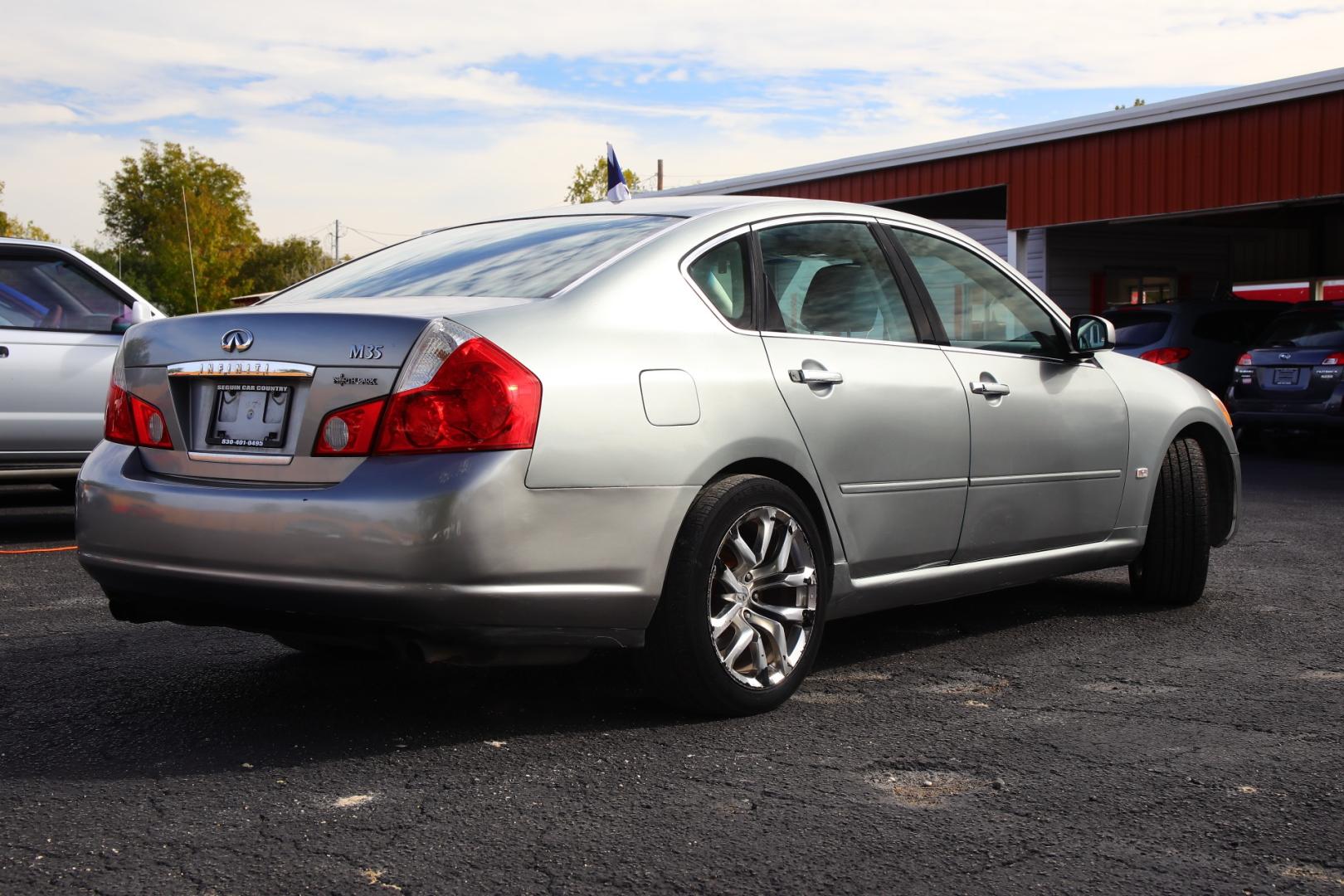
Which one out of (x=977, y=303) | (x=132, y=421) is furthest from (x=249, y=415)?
(x=977, y=303)

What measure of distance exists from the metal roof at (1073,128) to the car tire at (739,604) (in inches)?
443

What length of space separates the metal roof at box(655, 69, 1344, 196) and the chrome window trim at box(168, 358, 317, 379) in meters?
11.5

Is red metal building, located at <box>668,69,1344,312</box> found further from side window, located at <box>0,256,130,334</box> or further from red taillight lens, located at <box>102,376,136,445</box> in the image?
red taillight lens, located at <box>102,376,136,445</box>

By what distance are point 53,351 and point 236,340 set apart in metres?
5.28

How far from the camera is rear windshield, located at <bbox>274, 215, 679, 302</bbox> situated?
166 inches

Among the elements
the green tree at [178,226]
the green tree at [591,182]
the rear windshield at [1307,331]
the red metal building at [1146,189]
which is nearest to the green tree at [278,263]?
the green tree at [178,226]

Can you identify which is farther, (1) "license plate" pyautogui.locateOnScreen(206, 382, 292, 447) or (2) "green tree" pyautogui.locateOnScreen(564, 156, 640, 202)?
(2) "green tree" pyautogui.locateOnScreen(564, 156, 640, 202)

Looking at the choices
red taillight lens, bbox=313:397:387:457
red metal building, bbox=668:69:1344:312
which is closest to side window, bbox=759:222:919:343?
red taillight lens, bbox=313:397:387:457

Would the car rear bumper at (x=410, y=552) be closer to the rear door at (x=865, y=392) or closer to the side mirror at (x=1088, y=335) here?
the rear door at (x=865, y=392)

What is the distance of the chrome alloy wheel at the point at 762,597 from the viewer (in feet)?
13.6

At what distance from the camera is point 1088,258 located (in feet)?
82.2

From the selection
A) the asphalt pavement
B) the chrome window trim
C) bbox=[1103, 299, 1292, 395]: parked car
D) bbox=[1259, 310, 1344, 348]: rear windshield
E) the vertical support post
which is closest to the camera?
the asphalt pavement

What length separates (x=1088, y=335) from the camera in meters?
5.52

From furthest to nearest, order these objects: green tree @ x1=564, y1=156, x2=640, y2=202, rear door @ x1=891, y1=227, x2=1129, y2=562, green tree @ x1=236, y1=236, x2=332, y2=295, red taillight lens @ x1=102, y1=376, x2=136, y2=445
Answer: green tree @ x1=236, y1=236, x2=332, y2=295, green tree @ x1=564, y1=156, x2=640, y2=202, rear door @ x1=891, y1=227, x2=1129, y2=562, red taillight lens @ x1=102, y1=376, x2=136, y2=445
